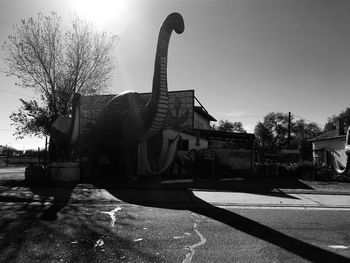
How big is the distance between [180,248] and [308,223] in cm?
323

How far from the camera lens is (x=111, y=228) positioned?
5.82 meters

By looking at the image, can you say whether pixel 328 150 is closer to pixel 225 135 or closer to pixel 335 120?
pixel 225 135

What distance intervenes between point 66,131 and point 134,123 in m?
3.41

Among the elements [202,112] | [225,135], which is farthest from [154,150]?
[202,112]

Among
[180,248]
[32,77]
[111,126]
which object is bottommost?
[180,248]

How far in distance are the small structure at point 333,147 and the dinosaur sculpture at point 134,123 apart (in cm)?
2096

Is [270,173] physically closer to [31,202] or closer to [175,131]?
[175,131]

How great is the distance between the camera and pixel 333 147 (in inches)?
1296

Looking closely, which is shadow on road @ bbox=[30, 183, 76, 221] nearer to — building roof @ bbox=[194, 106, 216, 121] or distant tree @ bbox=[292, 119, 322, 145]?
building roof @ bbox=[194, 106, 216, 121]

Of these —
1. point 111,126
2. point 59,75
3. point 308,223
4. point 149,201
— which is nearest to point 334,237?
point 308,223

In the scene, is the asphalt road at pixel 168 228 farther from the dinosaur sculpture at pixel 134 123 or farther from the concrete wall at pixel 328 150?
the concrete wall at pixel 328 150

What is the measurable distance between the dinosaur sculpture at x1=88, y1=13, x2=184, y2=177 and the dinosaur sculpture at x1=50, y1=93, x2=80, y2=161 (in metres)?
1.17

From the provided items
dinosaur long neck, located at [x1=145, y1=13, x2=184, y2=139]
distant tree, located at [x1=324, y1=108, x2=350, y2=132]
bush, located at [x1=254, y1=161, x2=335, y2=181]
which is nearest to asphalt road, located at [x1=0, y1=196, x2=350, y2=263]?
dinosaur long neck, located at [x1=145, y1=13, x2=184, y2=139]

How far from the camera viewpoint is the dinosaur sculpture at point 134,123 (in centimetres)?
1280
